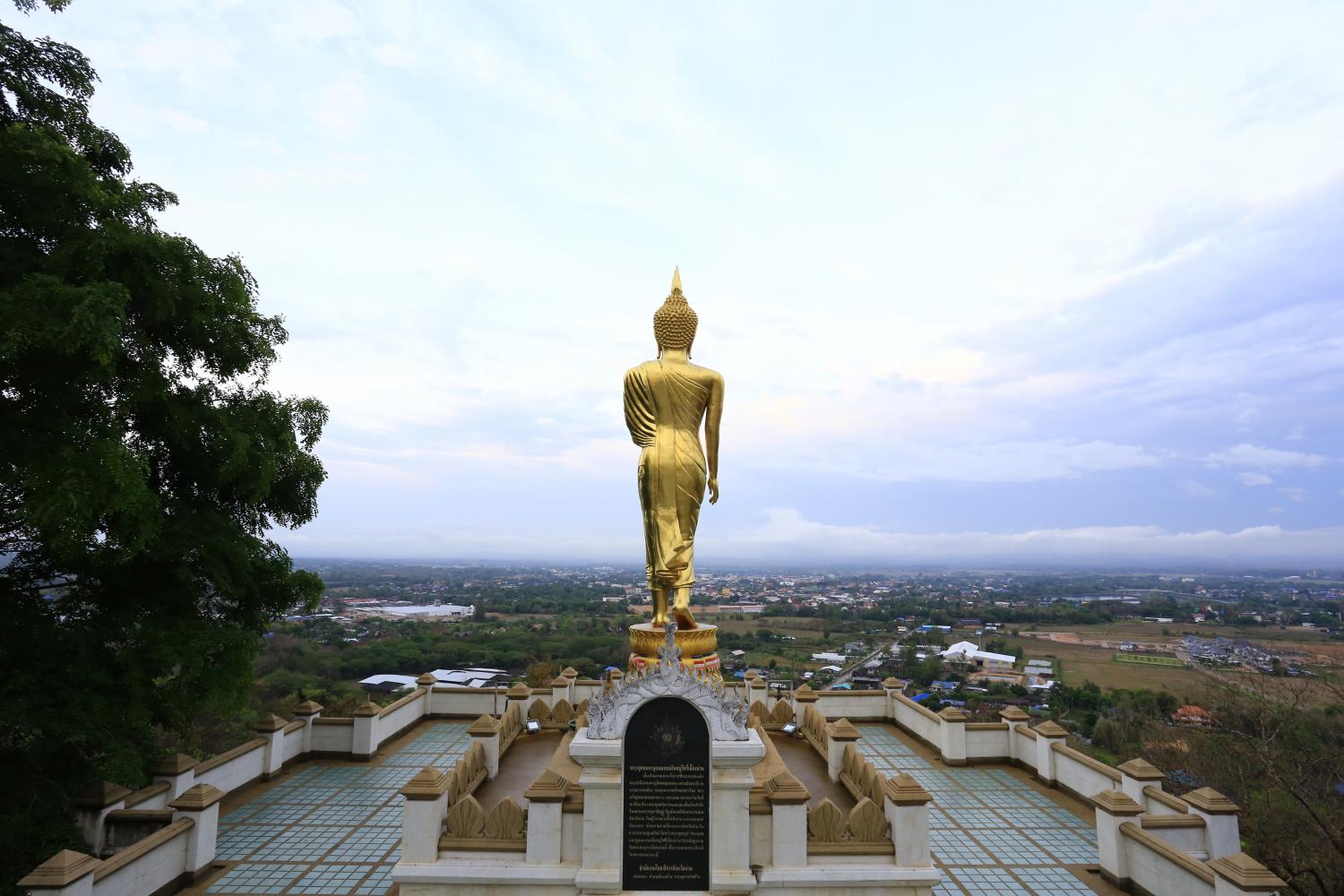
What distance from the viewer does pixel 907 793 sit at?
6.39 metres

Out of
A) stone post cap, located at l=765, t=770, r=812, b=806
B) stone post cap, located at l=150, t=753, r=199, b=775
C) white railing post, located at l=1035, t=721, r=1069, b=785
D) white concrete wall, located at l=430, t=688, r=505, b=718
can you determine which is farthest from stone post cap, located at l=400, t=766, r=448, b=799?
white railing post, located at l=1035, t=721, r=1069, b=785

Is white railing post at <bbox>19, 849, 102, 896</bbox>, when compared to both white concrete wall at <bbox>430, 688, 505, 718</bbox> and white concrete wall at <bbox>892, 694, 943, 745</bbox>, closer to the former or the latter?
white concrete wall at <bbox>430, 688, 505, 718</bbox>

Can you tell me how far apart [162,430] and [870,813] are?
9.23 meters

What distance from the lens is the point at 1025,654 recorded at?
44.6 metres

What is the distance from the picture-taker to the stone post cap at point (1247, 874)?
230 inches

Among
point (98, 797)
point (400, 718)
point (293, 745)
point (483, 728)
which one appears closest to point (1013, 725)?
point (483, 728)

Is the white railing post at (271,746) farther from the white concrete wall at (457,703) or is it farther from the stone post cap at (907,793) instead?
the stone post cap at (907,793)

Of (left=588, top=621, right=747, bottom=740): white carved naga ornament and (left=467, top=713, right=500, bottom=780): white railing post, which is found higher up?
(left=588, top=621, right=747, bottom=740): white carved naga ornament

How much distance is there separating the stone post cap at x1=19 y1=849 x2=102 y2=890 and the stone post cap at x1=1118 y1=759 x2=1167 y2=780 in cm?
1186

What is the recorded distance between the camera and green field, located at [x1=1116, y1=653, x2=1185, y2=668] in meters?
38.3

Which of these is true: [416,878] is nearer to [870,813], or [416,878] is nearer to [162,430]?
[870,813]

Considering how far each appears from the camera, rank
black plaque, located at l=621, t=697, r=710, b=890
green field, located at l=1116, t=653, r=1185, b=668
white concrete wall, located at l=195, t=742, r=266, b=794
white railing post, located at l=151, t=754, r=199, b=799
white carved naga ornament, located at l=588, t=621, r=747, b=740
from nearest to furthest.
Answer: black plaque, located at l=621, t=697, r=710, b=890
white carved naga ornament, located at l=588, t=621, r=747, b=740
white railing post, located at l=151, t=754, r=199, b=799
white concrete wall, located at l=195, t=742, r=266, b=794
green field, located at l=1116, t=653, r=1185, b=668

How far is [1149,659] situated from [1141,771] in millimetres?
39740

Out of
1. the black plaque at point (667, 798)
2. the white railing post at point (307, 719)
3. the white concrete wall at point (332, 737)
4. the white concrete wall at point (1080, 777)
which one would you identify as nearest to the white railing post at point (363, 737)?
the white concrete wall at point (332, 737)
